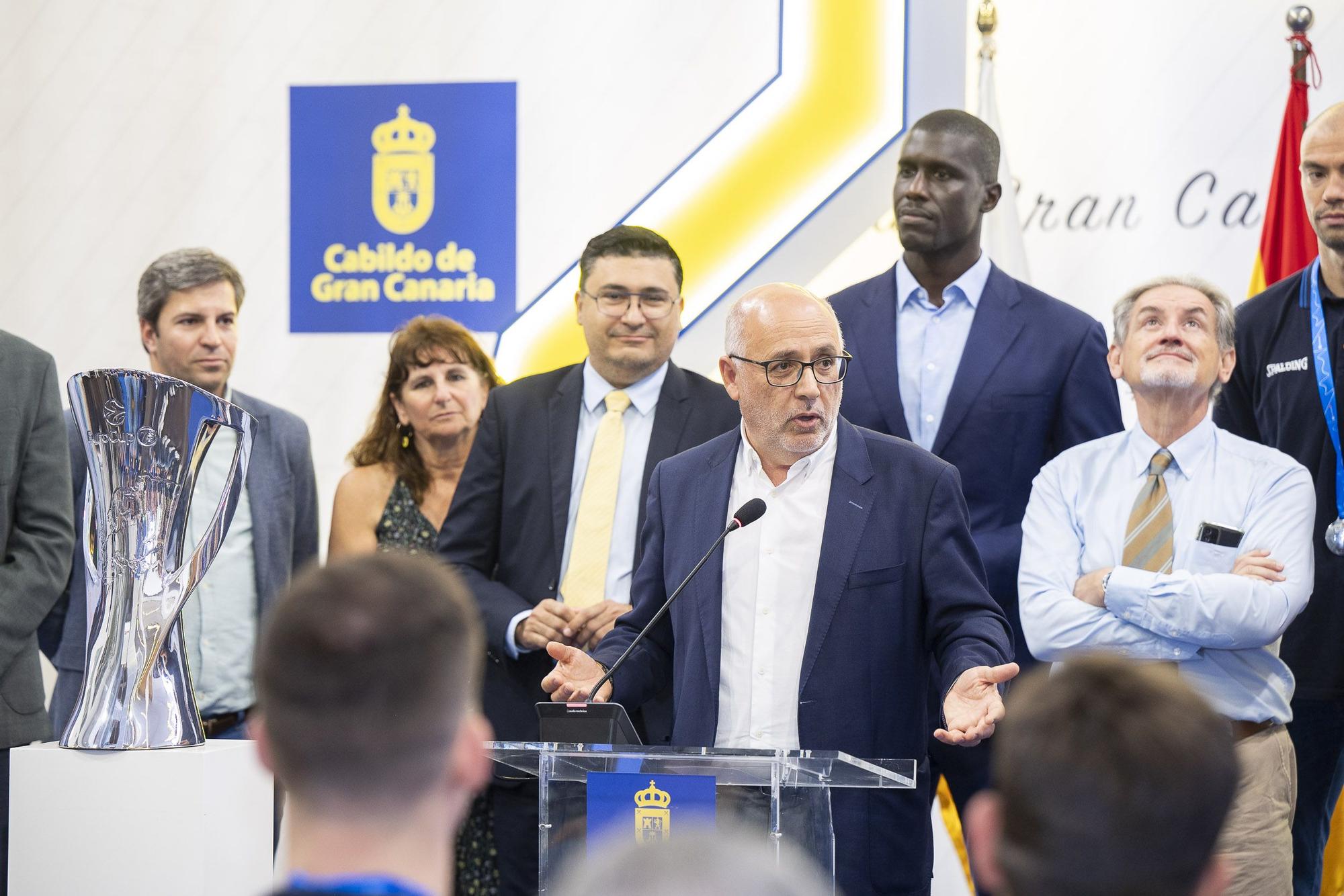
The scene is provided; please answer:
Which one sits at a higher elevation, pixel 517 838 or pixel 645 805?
pixel 645 805

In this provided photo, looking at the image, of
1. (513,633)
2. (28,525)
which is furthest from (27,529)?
(513,633)

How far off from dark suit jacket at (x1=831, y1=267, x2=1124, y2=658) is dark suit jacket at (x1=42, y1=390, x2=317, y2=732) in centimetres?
158

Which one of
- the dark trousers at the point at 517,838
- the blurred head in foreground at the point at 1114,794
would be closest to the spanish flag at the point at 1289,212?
the dark trousers at the point at 517,838

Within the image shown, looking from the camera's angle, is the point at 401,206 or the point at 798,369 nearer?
the point at 798,369

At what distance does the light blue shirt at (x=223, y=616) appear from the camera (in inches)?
152

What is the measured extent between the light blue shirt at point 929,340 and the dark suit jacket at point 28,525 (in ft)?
6.79

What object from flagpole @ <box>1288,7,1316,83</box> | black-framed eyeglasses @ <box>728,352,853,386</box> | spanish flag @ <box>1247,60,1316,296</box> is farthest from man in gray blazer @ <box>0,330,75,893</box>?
flagpole @ <box>1288,7,1316,83</box>

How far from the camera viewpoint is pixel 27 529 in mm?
3158

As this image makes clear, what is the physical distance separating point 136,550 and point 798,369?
4.49 feet

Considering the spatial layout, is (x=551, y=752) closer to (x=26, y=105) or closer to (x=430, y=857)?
(x=430, y=857)

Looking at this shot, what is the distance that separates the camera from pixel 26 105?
19.9 ft

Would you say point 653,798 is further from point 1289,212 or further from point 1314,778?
point 1289,212

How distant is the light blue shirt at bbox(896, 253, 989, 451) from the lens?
3906mm

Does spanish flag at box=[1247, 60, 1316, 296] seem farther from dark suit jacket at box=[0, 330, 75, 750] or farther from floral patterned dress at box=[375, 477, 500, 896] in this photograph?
dark suit jacket at box=[0, 330, 75, 750]
